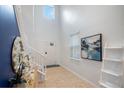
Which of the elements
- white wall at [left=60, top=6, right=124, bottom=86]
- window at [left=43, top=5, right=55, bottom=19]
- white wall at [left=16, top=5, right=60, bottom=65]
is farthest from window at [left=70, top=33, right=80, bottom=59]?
window at [left=43, top=5, right=55, bottom=19]

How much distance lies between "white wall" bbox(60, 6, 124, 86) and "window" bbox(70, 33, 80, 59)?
21cm

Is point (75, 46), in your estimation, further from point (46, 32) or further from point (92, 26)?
point (46, 32)

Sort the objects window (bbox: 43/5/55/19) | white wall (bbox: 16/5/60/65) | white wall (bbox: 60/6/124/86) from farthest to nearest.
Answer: window (bbox: 43/5/55/19) < white wall (bbox: 16/5/60/65) < white wall (bbox: 60/6/124/86)

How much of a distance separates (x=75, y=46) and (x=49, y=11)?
2908 millimetres

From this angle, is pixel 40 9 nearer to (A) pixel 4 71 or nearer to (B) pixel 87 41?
(B) pixel 87 41

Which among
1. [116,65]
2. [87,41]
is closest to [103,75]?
[116,65]

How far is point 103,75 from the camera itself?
3256 millimetres

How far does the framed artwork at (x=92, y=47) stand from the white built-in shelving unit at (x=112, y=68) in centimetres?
30

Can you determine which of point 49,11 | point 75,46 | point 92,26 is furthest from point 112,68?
point 49,11

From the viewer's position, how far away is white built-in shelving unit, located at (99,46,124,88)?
2775 mm

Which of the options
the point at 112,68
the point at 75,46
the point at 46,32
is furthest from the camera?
the point at 46,32

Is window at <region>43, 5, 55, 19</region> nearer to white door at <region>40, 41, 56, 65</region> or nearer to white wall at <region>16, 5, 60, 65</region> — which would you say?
white wall at <region>16, 5, 60, 65</region>

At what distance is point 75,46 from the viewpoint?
5.22 m

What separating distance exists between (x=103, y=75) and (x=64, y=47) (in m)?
3.52
